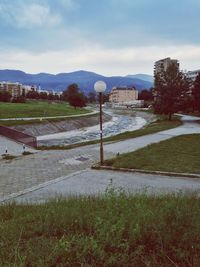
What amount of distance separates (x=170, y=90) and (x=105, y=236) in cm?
4034

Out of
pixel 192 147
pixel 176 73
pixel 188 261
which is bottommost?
pixel 192 147

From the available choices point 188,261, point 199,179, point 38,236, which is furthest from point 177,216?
point 199,179

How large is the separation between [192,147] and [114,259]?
49.4 ft

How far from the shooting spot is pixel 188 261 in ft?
12.4

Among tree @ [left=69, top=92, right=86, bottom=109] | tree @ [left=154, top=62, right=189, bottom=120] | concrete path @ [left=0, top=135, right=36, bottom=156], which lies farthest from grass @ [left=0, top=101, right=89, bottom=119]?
concrete path @ [left=0, top=135, right=36, bottom=156]

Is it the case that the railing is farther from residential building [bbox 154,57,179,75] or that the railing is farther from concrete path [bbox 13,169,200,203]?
residential building [bbox 154,57,179,75]

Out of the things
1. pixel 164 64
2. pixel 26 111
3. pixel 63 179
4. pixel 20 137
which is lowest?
pixel 26 111

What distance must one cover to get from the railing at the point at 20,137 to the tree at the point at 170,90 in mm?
21975

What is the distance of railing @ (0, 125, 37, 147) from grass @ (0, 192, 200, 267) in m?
18.6

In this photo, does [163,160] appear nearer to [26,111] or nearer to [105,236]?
[105,236]

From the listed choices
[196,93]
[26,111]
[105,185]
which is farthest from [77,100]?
[105,185]

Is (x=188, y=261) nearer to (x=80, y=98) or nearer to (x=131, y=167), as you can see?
(x=131, y=167)

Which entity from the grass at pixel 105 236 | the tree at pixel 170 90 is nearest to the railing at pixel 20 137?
the grass at pixel 105 236

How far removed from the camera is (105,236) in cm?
427
